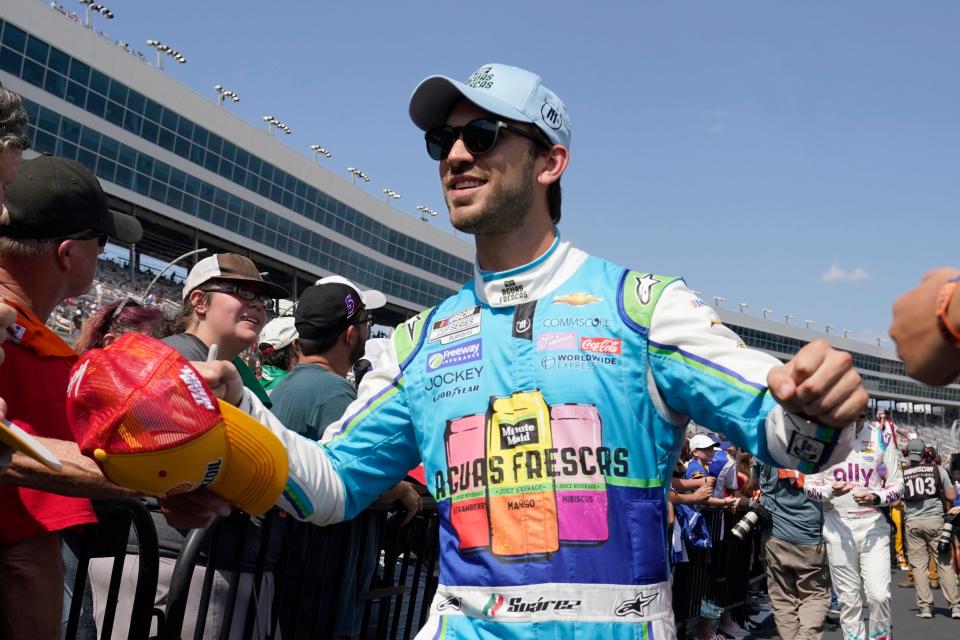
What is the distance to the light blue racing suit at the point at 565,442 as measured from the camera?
204cm

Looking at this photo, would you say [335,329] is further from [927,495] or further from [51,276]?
[927,495]

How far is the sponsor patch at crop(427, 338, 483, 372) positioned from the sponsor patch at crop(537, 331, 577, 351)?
0.60 ft

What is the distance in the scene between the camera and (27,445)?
149 cm

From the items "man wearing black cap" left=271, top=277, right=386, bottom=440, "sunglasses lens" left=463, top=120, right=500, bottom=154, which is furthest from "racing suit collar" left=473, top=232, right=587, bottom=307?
"man wearing black cap" left=271, top=277, right=386, bottom=440

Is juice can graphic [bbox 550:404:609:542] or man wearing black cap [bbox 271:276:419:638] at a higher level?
man wearing black cap [bbox 271:276:419:638]

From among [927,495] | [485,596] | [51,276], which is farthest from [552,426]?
[927,495]

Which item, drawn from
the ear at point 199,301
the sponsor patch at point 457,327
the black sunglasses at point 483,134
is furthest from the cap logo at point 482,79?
the ear at point 199,301

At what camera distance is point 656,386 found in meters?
2.18

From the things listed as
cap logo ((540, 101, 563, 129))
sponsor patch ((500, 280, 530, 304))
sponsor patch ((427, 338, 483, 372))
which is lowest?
sponsor patch ((427, 338, 483, 372))

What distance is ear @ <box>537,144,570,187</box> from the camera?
101 inches

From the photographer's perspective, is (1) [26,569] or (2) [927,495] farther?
(2) [927,495]

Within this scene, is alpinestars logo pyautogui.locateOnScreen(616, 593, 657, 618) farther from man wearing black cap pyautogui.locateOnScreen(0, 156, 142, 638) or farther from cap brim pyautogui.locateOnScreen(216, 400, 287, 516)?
man wearing black cap pyautogui.locateOnScreen(0, 156, 142, 638)

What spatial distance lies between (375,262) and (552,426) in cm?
5962

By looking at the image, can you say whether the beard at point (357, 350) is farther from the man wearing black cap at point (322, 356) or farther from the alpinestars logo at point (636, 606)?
the alpinestars logo at point (636, 606)
